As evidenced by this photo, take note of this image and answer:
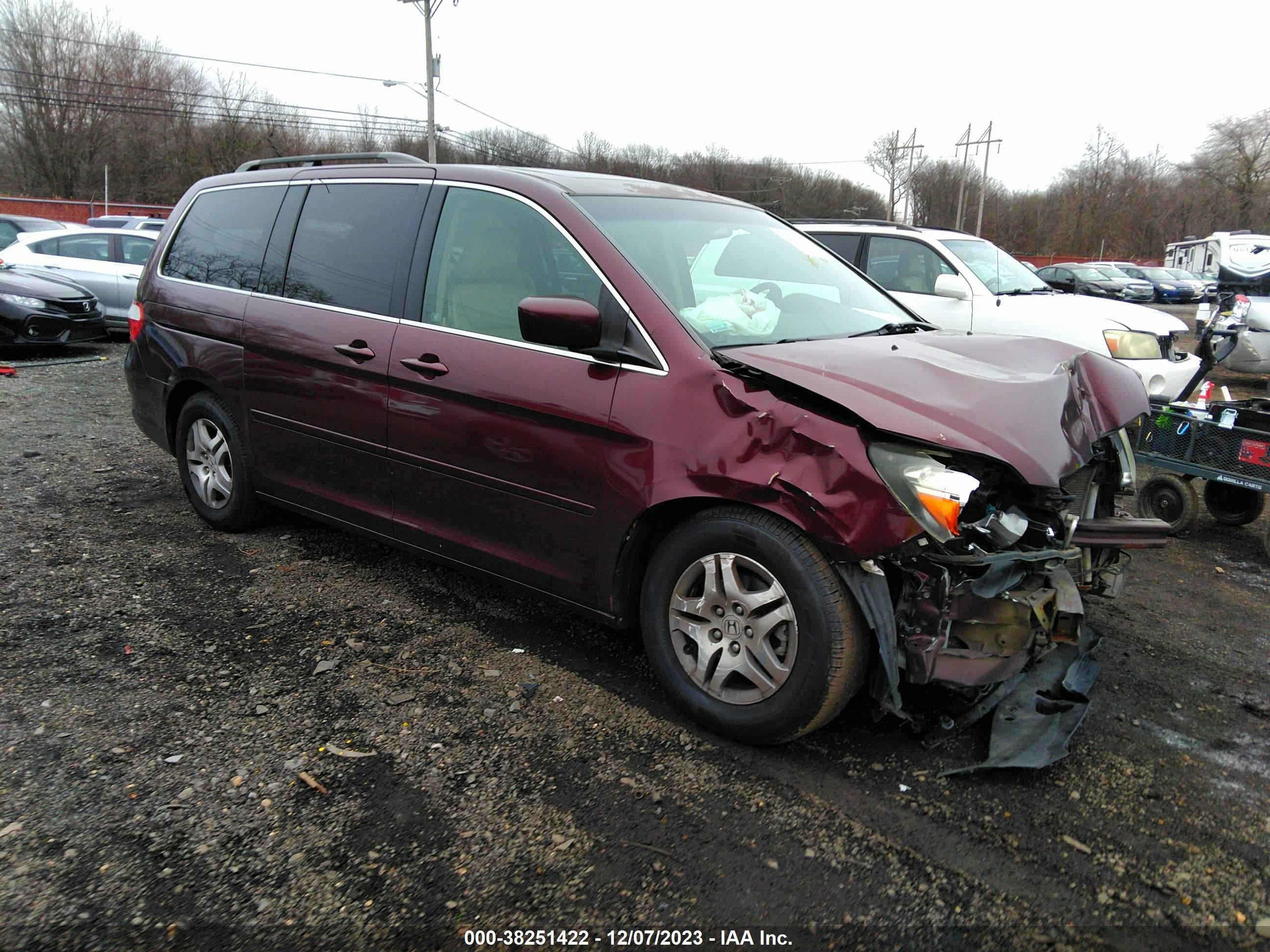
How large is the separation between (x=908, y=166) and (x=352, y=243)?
62179 mm

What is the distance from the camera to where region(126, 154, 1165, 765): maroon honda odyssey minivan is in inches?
105

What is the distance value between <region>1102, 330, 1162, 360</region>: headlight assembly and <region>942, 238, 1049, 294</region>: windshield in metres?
1.17

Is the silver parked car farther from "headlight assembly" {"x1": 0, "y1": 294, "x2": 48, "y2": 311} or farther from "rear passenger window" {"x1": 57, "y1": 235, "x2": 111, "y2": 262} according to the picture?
"headlight assembly" {"x1": 0, "y1": 294, "x2": 48, "y2": 311}

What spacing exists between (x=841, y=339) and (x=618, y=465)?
1.05m

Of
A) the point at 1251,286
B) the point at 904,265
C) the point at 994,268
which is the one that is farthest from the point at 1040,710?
the point at 1251,286

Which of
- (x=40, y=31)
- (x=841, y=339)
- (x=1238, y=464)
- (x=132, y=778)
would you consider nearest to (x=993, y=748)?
(x=841, y=339)

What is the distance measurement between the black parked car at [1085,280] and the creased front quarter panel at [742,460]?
1142 inches

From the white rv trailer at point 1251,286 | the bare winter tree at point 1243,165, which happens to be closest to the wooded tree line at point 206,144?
the bare winter tree at point 1243,165

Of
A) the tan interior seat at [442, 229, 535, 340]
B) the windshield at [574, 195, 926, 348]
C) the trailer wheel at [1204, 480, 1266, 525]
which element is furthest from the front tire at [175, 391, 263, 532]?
the trailer wheel at [1204, 480, 1266, 525]

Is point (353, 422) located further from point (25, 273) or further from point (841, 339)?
point (25, 273)

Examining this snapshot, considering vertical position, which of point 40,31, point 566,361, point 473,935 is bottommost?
point 473,935

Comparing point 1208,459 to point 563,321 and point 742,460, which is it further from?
point 563,321

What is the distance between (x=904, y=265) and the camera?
27.8 ft

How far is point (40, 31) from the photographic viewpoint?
154 feet
